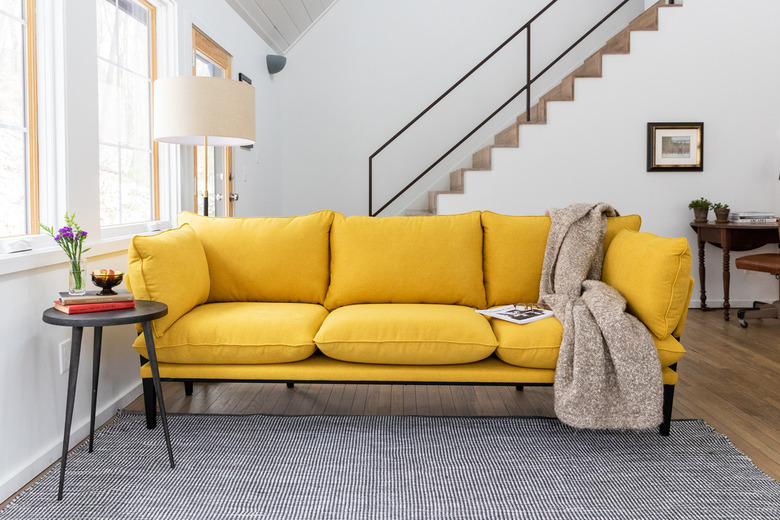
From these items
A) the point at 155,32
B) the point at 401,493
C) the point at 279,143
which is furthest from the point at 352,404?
the point at 279,143

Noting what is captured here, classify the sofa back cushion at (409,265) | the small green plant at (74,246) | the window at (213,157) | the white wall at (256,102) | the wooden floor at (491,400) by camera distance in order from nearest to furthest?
the small green plant at (74,246), the wooden floor at (491,400), the sofa back cushion at (409,265), the white wall at (256,102), the window at (213,157)

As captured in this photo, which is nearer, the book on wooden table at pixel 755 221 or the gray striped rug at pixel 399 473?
the gray striped rug at pixel 399 473

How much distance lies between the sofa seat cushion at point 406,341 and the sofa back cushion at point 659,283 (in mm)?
578

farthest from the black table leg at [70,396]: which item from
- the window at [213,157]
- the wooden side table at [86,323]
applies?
the window at [213,157]

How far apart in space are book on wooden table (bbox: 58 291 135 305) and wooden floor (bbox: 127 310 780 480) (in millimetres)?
792

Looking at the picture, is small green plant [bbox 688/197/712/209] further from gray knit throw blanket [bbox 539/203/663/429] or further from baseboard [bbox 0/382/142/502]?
baseboard [bbox 0/382/142/502]

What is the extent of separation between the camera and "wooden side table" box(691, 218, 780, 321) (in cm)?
470

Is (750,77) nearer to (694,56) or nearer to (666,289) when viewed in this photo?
(694,56)

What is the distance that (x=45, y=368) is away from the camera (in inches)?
86.5

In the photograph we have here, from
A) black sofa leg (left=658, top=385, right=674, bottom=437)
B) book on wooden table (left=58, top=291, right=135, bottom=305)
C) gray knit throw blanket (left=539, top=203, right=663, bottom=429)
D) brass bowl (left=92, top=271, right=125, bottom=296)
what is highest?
brass bowl (left=92, top=271, right=125, bottom=296)

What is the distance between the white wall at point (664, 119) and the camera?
501 centimetres

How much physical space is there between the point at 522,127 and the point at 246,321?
3.40 meters

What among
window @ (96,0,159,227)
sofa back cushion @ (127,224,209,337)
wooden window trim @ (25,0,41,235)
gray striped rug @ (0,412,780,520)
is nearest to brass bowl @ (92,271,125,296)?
sofa back cushion @ (127,224,209,337)

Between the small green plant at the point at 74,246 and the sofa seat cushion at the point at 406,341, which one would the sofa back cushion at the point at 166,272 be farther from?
the sofa seat cushion at the point at 406,341
